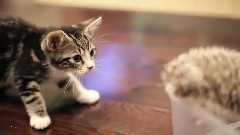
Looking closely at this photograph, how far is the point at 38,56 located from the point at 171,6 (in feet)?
3.94

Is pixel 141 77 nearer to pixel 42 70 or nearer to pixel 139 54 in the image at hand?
pixel 139 54

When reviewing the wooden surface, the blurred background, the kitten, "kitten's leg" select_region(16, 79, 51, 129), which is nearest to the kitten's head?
"kitten's leg" select_region(16, 79, 51, 129)

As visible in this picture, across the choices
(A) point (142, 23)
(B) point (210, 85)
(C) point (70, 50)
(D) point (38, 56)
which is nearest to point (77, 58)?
(C) point (70, 50)

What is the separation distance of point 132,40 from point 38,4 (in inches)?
34.5

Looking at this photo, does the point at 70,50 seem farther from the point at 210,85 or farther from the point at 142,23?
the point at 142,23

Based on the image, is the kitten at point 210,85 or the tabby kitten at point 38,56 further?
the tabby kitten at point 38,56

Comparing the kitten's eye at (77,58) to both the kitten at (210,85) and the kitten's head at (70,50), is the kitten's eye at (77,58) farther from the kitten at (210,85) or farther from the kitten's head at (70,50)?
the kitten at (210,85)

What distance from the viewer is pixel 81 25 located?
4.16ft

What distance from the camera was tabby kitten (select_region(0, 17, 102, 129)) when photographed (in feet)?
3.81

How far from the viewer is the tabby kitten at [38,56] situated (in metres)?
1.16

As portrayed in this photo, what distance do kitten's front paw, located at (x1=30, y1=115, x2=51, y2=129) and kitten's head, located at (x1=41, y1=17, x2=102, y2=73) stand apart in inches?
7.2

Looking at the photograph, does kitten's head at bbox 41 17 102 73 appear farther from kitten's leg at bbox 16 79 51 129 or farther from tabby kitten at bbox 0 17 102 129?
kitten's leg at bbox 16 79 51 129

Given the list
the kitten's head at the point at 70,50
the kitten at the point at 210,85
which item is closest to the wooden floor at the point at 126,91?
the kitten's head at the point at 70,50

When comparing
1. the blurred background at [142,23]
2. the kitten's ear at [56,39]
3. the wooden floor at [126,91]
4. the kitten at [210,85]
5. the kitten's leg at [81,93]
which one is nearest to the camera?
the kitten at [210,85]
